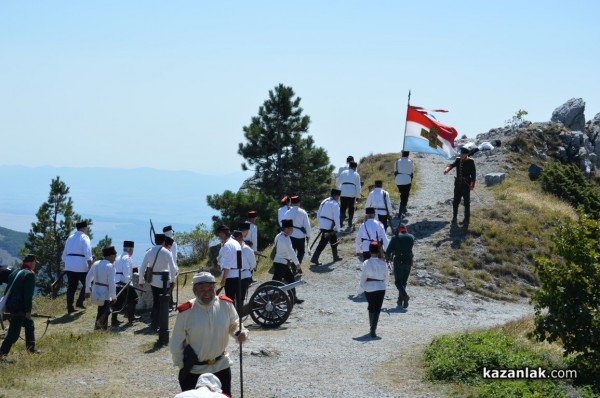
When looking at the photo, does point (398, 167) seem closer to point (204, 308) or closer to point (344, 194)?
point (344, 194)

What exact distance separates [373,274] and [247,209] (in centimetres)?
1362

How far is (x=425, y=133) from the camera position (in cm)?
2584

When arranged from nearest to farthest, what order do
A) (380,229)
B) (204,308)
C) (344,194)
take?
(204,308) < (380,229) < (344,194)

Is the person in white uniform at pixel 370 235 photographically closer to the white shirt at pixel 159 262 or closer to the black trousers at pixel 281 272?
the black trousers at pixel 281 272

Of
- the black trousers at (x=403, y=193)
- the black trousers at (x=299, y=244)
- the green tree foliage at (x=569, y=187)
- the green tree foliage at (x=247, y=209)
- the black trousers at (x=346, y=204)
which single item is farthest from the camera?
the green tree foliage at (x=569, y=187)

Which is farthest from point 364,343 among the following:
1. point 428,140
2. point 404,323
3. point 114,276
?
point 428,140

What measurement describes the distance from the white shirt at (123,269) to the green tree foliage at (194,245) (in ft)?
29.6

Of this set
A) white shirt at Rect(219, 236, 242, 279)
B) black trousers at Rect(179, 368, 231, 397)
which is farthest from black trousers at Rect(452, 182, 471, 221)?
black trousers at Rect(179, 368, 231, 397)

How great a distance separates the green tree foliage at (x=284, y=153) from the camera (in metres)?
33.7

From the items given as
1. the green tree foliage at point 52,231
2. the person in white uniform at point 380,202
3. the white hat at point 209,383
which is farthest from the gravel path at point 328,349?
the green tree foliage at point 52,231

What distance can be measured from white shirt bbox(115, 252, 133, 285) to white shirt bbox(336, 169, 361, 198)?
851cm

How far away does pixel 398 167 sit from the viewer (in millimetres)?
25906

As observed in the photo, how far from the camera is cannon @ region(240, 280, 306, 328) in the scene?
658 inches

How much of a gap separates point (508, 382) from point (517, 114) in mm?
46664
